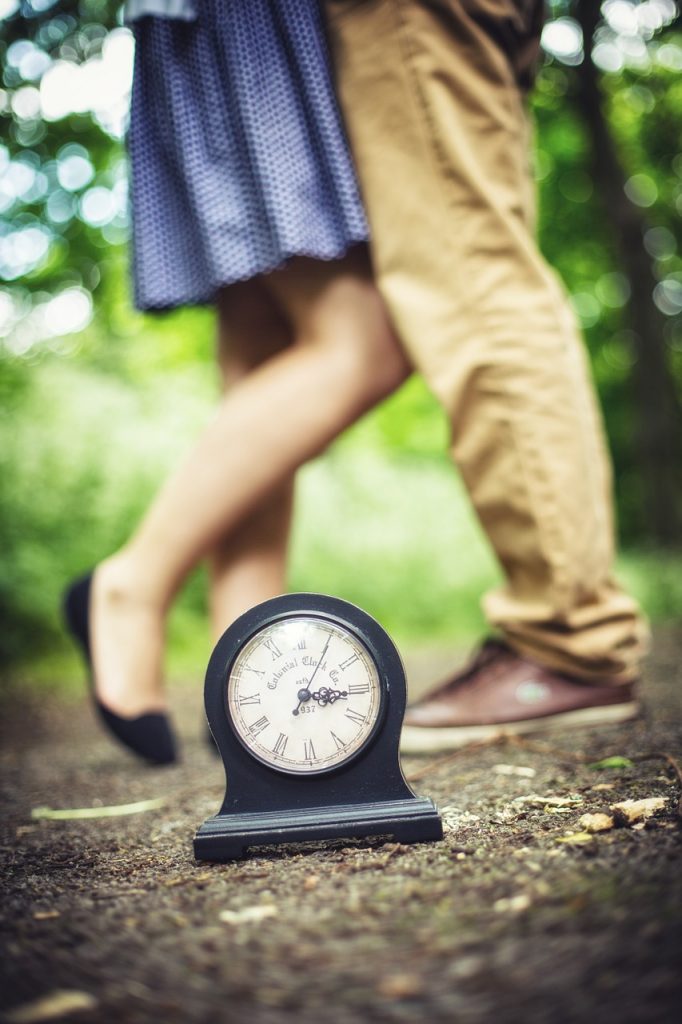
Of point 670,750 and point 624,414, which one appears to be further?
point 624,414

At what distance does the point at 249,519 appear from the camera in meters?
1.73

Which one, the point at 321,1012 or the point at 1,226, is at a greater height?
the point at 1,226

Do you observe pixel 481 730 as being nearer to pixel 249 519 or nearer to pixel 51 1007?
pixel 249 519

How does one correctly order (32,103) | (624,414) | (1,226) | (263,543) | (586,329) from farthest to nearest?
(624,414), (586,329), (1,226), (32,103), (263,543)

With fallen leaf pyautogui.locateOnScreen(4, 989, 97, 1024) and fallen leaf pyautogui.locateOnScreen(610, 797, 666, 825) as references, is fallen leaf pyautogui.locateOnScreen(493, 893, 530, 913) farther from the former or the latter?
fallen leaf pyautogui.locateOnScreen(4, 989, 97, 1024)

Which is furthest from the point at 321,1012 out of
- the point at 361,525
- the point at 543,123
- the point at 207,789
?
the point at 543,123

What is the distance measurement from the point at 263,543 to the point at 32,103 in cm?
241

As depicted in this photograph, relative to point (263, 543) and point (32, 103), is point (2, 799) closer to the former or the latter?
point (263, 543)

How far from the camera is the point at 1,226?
4.59m

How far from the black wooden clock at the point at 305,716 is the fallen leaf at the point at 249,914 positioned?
182mm

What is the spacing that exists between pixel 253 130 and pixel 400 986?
137 centimetres

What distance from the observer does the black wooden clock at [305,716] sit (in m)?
0.99

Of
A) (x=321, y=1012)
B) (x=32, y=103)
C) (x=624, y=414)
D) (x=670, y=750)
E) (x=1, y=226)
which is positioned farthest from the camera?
(x=624, y=414)

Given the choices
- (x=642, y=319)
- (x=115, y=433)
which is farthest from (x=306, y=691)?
(x=642, y=319)
